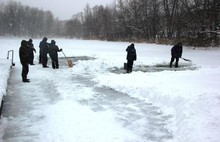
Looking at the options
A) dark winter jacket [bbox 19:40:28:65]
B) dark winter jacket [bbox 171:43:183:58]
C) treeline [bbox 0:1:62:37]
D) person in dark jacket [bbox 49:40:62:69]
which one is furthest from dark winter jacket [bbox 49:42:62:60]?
treeline [bbox 0:1:62:37]

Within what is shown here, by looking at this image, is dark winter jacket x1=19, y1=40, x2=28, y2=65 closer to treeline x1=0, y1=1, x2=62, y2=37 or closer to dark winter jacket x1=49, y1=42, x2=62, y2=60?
dark winter jacket x1=49, y1=42, x2=62, y2=60

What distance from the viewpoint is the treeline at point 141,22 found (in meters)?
32.5

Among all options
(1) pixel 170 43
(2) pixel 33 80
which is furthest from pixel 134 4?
(2) pixel 33 80

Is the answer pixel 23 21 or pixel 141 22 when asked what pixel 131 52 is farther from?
pixel 23 21

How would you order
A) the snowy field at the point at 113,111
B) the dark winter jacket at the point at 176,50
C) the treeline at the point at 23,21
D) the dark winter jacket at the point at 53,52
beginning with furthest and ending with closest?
the treeline at the point at 23,21, the dark winter jacket at the point at 176,50, the dark winter jacket at the point at 53,52, the snowy field at the point at 113,111

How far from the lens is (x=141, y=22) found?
61.9m

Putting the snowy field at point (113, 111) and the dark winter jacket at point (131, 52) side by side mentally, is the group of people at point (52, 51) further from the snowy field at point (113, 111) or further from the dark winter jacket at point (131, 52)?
the snowy field at point (113, 111)

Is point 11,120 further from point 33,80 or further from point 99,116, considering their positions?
point 33,80

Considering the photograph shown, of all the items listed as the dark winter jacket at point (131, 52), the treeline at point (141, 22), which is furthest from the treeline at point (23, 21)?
the dark winter jacket at point (131, 52)

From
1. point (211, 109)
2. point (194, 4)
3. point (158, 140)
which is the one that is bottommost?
point (158, 140)

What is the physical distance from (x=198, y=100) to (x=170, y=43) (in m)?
31.5

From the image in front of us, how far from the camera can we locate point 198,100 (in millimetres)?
8148

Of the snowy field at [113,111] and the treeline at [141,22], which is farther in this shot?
the treeline at [141,22]

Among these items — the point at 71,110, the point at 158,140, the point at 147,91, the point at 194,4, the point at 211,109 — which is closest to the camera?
the point at 158,140
